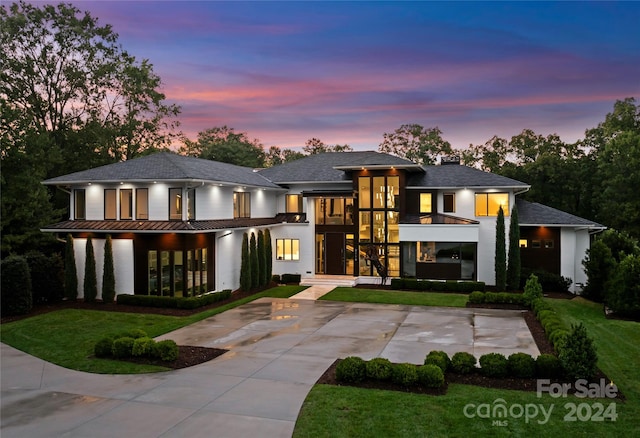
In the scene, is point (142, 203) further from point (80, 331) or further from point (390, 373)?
point (390, 373)

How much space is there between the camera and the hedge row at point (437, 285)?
24297mm

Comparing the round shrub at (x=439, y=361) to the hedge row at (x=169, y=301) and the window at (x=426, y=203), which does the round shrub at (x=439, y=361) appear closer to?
the hedge row at (x=169, y=301)

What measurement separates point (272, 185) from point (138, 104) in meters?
16.8

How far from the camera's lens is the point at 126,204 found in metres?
22.0

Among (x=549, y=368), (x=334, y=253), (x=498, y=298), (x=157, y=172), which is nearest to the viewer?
(x=549, y=368)

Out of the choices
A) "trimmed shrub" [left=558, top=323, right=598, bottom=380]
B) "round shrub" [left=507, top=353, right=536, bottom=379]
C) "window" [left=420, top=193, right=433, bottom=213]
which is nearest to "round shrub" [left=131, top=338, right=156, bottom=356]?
"round shrub" [left=507, top=353, right=536, bottom=379]

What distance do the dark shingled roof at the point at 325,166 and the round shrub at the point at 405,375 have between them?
1719 centimetres

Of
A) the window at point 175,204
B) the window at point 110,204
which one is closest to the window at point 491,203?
the window at point 175,204

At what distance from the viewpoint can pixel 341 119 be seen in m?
42.0

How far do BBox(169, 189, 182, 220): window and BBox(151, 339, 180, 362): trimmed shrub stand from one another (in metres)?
9.68

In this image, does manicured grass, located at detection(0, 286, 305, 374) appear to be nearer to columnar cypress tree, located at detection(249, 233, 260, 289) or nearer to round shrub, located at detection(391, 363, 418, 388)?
columnar cypress tree, located at detection(249, 233, 260, 289)

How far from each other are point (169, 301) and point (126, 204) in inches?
213

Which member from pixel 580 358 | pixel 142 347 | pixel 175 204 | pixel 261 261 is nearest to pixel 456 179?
pixel 261 261

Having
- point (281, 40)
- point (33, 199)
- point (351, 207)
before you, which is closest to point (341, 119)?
point (351, 207)
